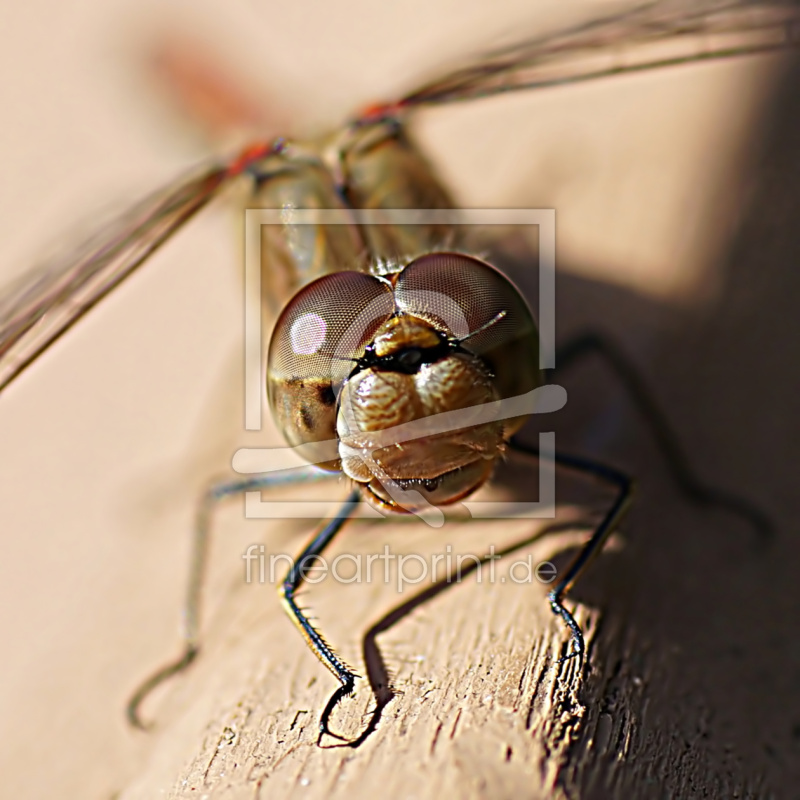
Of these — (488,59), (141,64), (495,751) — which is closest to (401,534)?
(495,751)

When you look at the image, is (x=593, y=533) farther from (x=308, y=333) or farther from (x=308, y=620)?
(x=308, y=333)

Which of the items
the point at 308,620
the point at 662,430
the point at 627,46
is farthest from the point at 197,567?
the point at 627,46

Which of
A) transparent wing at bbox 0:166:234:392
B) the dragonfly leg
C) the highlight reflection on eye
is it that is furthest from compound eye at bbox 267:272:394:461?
the dragonfly leg

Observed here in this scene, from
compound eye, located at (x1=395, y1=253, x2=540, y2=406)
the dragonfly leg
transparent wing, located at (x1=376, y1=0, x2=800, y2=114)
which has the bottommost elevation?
compound eye, located at (x1=395, y1=253, x2=540, y2=406)

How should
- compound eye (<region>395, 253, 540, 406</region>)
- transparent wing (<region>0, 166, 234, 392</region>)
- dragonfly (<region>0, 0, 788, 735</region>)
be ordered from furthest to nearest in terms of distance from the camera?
transparent wing (<region>0, 166, 234, 392</region>) < compound eye (<region>395, 253, 540, 406</region>) < dragonfly (<region>0, 0, 788, 735</region>)

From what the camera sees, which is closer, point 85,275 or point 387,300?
point 387,300

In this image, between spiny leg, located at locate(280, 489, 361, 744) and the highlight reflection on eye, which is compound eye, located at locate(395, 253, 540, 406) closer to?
the highlight reflection on eye
